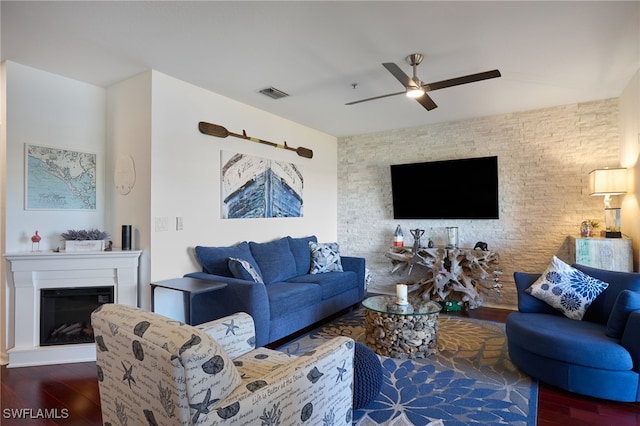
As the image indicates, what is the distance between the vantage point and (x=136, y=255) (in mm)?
3170

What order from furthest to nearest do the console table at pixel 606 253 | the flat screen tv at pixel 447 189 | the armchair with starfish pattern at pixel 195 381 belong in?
the flat screen tv at pixel 447 189 < the console table at pixel 606 253 < the armchair with starfish pattern at pixel 195 381

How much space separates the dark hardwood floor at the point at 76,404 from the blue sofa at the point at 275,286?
3.39ft

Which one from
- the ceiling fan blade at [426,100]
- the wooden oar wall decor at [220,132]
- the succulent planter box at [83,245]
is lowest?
the succulent planter box at [83,245]

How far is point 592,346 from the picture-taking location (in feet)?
7.42

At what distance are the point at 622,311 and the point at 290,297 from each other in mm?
2517

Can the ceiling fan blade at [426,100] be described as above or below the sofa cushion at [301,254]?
above

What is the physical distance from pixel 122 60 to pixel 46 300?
216 cm

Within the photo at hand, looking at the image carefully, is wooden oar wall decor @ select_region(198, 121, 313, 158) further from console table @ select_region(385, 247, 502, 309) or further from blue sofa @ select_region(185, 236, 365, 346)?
console table @ select_region(385, 247, 502, 309)

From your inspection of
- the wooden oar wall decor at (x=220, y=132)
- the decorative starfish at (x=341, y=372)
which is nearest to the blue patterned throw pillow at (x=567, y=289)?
the decorative starfish at (x=341, y=372)

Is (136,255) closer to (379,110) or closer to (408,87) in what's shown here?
(408,87)

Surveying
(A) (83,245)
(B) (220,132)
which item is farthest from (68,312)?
(B) (220,132)

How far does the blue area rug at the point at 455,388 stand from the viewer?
210 cm

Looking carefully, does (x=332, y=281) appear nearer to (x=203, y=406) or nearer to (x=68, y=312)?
(x=68, y=312)

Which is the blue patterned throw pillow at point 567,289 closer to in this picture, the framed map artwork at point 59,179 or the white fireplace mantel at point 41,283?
the white fireplace mantel at point 41,283
